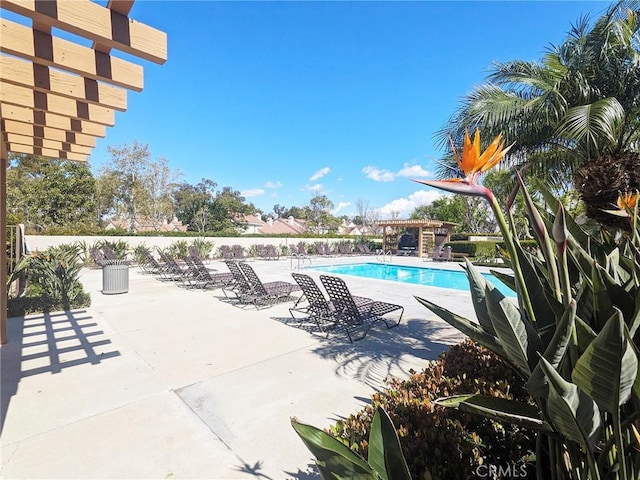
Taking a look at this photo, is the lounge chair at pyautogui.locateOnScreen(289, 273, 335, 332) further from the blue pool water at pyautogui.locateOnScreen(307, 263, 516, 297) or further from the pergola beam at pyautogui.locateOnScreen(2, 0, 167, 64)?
the blue pool water at pyautogui.locateOnScreen(307, 263, 516, 297)

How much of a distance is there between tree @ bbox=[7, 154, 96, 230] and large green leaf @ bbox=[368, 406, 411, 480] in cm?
2760

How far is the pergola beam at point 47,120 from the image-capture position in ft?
11.6

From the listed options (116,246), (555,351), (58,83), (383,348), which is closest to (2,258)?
(58,83)

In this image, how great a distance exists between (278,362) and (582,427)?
367 cm

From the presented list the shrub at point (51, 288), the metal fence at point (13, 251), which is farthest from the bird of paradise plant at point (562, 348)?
the metal fence at point (13, 251)

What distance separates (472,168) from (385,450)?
954mm

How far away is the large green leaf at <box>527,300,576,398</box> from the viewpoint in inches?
32.3

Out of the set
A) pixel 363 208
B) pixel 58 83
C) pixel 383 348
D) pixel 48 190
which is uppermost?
pixel 363 208

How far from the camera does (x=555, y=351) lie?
88 cm

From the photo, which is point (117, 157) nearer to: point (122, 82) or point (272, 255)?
point (272, 255)

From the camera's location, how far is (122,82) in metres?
2.72

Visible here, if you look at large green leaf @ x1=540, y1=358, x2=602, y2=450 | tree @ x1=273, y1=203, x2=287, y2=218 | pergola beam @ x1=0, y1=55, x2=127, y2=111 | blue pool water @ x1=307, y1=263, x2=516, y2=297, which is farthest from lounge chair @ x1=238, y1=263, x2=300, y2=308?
tree @ x1=273, y1=203, x2=287, y2=218

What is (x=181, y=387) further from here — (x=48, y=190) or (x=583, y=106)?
(x=48, y=190)

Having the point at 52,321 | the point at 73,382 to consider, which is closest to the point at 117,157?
the point at 52,321
